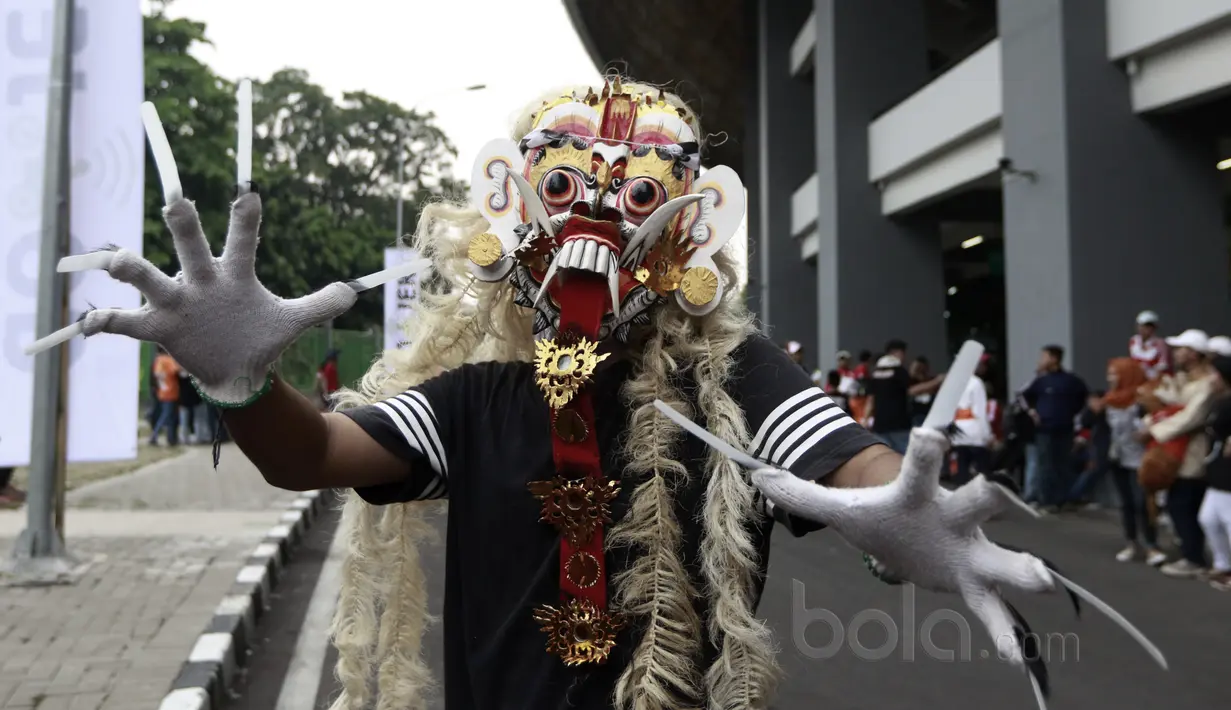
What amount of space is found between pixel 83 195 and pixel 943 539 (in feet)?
22.9

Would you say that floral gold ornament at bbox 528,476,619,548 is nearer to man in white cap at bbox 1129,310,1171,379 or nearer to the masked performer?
the masked performer

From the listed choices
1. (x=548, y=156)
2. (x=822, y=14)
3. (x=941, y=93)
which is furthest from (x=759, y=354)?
(x=822, y=14)

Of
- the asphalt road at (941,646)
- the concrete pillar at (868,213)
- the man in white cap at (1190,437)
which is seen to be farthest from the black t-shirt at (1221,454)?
the concrete pillar at (868,213)

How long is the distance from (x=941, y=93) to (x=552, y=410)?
44.8 ft

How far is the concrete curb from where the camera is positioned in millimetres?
4359

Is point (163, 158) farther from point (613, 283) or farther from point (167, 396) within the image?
point (167, 396)

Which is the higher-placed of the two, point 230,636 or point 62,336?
point 62,336

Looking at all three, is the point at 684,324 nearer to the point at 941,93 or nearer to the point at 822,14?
the point at 941,93

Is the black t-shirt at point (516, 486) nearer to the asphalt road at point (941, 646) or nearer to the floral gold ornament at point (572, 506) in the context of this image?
the floral gold ornament at point (572, 506)

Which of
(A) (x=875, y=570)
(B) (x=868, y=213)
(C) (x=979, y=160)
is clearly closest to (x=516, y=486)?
(A) (x=875, y=570)

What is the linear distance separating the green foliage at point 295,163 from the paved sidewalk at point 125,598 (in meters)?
4.50

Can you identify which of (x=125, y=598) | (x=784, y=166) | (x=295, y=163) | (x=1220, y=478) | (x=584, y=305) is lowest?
(x=125, y=598)

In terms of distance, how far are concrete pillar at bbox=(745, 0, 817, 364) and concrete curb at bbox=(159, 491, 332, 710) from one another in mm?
17215

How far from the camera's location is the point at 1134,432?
26.8ft
